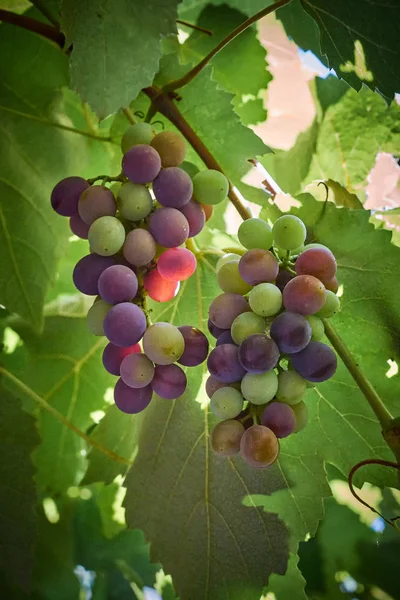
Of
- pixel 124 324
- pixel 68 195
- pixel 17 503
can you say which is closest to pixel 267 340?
pixel 124 324

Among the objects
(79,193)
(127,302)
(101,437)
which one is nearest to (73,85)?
(79,193)

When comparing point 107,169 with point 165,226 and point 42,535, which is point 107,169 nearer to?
point 165,226

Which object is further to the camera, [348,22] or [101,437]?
[101,437]

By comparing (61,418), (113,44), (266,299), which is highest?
(113,44)

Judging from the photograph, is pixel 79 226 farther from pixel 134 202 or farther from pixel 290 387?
pixel 290 387

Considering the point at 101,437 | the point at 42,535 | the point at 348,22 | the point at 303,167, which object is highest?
the point at 348,22

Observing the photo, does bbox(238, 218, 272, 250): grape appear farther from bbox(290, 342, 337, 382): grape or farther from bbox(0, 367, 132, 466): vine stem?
bbox(0, 367, 132, 466): vine stem

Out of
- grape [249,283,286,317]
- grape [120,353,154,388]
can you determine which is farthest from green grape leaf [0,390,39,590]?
grape [249,283,286,317]
